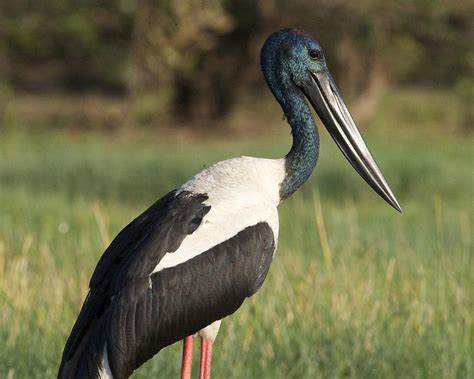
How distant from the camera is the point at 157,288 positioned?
152 inches

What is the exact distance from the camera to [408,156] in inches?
515

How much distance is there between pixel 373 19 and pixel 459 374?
13788mm

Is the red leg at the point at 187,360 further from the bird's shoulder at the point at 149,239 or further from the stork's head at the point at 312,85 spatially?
the stork's head at the point at 312,85

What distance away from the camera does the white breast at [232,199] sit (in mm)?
3896

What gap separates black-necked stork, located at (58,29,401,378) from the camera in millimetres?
3807

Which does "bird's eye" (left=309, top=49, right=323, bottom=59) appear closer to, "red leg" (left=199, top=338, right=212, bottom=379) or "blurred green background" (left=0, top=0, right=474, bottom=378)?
"red leg" (left=199, top=338, right=212, bottom=379)

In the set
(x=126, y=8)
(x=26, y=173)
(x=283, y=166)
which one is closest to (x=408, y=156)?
(x=26, y=173)

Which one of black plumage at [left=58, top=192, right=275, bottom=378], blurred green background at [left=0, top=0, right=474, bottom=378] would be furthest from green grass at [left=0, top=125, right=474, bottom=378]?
black plumage at [left=58, top=192, right=275, bottom=378]

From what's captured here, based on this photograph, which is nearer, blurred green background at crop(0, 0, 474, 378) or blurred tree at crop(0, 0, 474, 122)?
blurred green background at crop(0, 0, 474, 378)

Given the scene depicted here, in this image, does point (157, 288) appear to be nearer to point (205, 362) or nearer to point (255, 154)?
point (205, 362)

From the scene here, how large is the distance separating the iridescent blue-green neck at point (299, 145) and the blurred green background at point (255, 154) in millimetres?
1095

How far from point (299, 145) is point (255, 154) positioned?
10180mm

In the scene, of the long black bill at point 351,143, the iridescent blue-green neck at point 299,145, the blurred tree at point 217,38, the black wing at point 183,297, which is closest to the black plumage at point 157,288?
the black wing at point 183,297

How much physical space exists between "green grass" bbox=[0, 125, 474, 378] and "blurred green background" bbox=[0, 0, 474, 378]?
2 cm
